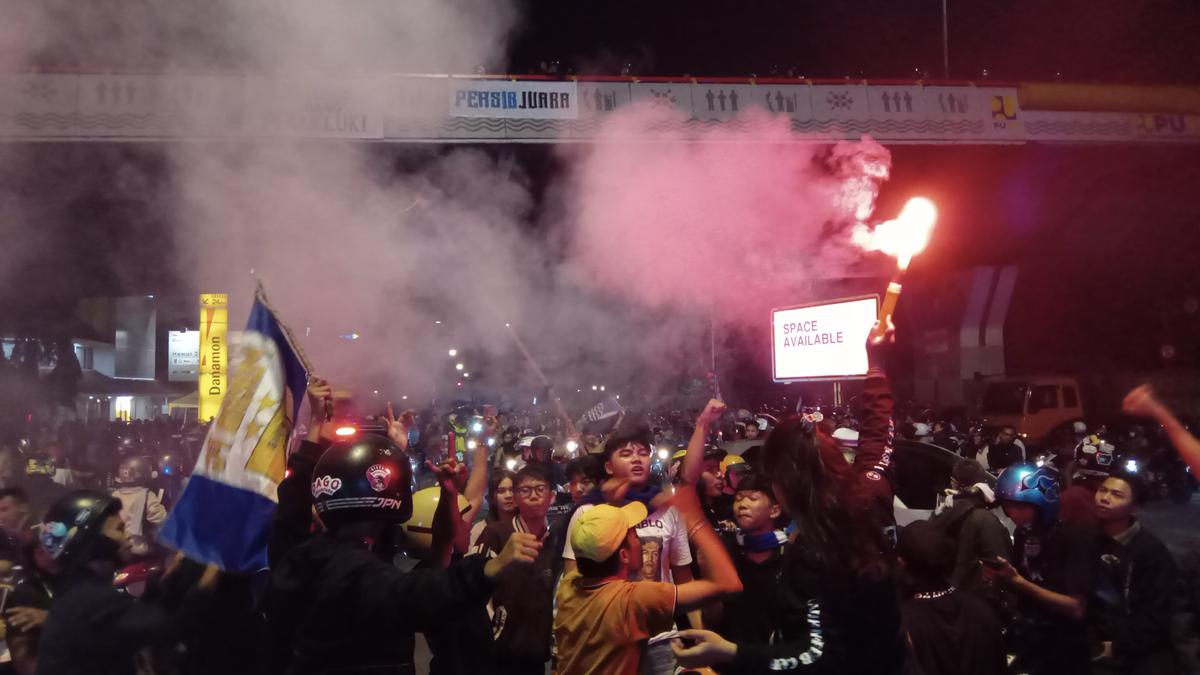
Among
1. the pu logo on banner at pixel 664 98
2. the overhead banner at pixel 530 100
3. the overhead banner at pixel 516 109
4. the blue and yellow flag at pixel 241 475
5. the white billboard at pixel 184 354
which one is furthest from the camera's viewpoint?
the white billboard at pixel 184 354

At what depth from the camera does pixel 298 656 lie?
220 cm

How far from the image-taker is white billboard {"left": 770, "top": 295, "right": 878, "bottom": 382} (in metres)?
7.53

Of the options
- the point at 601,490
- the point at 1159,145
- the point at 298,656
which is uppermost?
the point at 1159,145

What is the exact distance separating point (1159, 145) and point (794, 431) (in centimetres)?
1480

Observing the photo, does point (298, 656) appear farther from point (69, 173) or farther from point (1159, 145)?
point (1159, 145)

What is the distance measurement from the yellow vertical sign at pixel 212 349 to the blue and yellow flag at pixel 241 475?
601 centimetres

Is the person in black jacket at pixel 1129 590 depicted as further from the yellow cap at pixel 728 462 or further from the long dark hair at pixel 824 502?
the yellow cap at pixel 728 462

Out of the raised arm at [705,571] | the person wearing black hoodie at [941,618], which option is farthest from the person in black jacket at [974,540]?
the raised arm at [705,571]

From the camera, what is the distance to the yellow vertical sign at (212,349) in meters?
8.59

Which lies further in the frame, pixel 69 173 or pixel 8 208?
pixel 69 173

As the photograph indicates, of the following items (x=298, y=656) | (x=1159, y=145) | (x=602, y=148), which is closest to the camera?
(x=298, y=656)

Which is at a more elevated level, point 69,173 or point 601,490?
Result: point 69,173

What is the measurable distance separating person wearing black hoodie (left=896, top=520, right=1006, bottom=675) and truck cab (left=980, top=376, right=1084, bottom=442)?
14.4 meters

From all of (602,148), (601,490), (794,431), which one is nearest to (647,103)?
(602,148)
